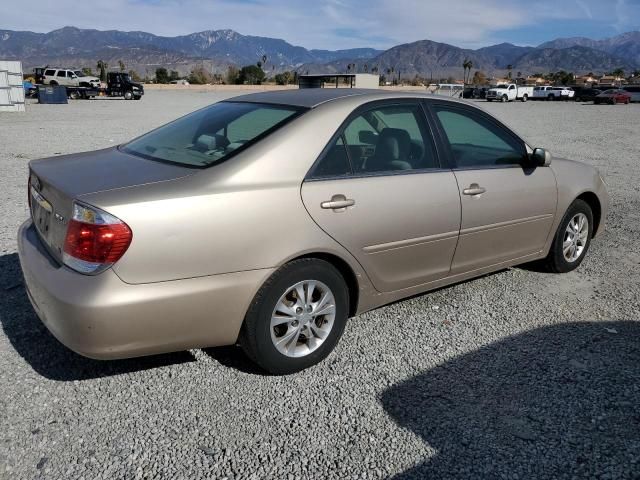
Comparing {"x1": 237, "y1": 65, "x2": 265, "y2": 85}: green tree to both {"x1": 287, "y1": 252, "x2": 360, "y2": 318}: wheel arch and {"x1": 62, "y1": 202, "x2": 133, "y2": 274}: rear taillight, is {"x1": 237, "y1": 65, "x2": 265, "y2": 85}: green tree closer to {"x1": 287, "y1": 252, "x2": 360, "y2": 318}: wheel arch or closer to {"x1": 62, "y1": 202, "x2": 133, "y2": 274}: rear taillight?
{"x1": 287, "y1": 252, "x2": 360, "y2": 318}: wheel arch

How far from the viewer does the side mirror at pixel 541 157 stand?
4152 millimetres

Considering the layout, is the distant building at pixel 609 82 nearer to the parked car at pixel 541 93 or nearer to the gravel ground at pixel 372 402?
the parked car at pixel 541 93

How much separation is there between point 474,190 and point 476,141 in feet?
1.91

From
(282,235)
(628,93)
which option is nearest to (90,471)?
Answer: (282,235)

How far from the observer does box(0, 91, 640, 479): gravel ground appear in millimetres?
2453

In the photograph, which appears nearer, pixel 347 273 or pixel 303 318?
pixel 303 318

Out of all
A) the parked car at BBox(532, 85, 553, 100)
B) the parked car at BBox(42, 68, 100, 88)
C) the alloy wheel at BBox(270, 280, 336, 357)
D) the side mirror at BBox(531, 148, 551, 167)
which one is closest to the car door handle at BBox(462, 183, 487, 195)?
the side mirror at BBox(531, 148, 551, 167)

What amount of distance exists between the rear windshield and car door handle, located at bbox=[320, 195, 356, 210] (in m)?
0.54

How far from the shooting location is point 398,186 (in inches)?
134

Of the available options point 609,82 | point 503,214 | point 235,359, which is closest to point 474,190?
point 503,214

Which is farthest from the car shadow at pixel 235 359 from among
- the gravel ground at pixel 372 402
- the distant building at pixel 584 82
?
the distant building at pixel 584 82

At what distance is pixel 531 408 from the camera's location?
114 inches

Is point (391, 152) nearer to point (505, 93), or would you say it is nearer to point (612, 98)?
point (505, 93)

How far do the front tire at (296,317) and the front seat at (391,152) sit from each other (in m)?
0.77
